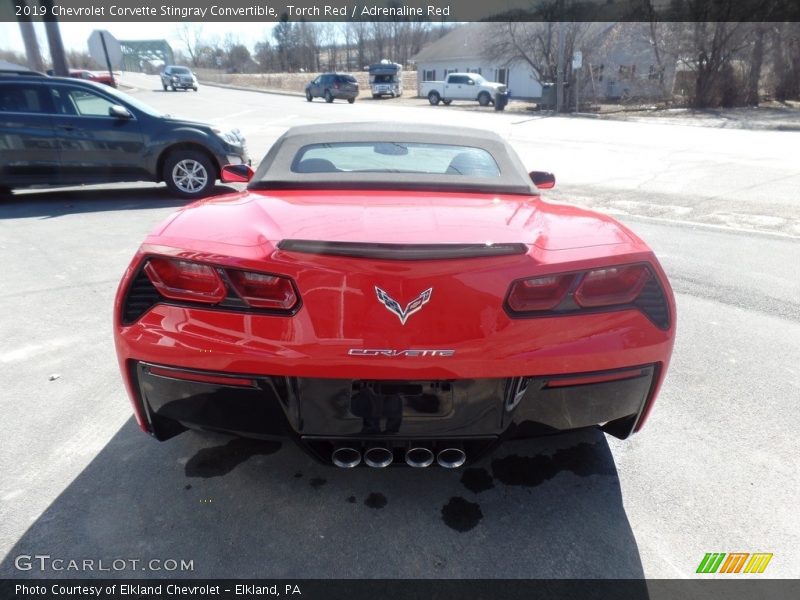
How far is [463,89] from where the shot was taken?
34625mm

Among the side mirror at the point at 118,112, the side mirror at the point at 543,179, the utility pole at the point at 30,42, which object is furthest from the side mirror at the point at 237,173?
the utility pole at the point at 30,42

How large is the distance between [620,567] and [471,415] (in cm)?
71

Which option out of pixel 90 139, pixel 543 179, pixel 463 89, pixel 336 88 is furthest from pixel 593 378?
pixel 336 88

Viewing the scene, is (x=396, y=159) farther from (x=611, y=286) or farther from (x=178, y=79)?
(x=178, y=79)

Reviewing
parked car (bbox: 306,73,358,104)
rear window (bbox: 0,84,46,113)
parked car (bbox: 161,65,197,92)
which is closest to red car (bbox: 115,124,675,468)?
rear window (bbox: 0,84,46,113)

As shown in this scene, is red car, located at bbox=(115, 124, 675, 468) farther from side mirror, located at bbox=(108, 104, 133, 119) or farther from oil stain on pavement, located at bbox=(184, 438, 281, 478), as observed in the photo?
side mirror, located at bbox=(108, 104, 133, 119)

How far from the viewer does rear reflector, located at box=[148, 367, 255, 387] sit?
1784 millimetres

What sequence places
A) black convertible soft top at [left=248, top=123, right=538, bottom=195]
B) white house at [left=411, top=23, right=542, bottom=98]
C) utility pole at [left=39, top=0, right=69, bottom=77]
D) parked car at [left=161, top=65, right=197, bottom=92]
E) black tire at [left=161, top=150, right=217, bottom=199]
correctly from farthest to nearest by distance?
parked car at [left=161, top=65, right=197, bottom=92] < white house at [left=411, top=23, right=542, bottom=98] < utility pole at [left=39, top=0, right=69, bottom=77] < black tire at [left=161, top=150, right=217, bottom=199] < black convertible soft top at [left=248, top=123, right=538, bottom=195]

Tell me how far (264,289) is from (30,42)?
48.2 feet

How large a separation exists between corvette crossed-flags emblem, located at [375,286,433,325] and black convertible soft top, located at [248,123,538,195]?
97cm

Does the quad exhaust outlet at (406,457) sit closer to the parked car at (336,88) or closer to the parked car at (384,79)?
the parked car at (336,88)

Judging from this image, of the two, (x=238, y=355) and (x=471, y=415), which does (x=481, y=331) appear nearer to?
(x=471, y=415)

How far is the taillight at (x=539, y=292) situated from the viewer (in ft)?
5.78

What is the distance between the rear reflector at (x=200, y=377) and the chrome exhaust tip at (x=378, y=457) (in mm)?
466
